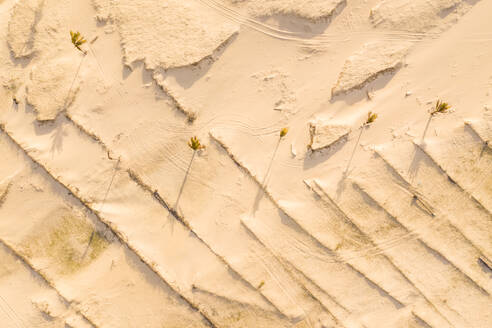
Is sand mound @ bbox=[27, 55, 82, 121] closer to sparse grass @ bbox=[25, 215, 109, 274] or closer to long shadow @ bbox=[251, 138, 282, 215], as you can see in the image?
sparse grass @ bbox=[25, 215, 109, 274]

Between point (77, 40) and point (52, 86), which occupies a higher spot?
point (77, 40)

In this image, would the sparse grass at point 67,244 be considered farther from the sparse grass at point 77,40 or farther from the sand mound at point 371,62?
the sand mound at point 371,62

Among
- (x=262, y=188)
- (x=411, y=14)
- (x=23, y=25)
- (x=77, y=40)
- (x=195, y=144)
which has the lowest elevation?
(x=195, y=144)

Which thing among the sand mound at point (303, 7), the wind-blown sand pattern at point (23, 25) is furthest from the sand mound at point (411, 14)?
the wind-blown sand pattern at point (23, 25)

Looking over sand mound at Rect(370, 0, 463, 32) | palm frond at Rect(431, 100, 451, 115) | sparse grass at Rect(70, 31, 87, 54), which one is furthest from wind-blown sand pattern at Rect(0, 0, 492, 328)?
sparse grass at Rect(70, 31, 87, 54)

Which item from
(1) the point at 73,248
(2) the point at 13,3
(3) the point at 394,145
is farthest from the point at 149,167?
(3) the point at 394,145

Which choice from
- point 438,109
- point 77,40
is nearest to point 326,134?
point 438,109

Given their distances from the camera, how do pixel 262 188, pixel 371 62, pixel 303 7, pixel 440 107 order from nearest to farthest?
pixel 440 107 < pixel 303 7 < pixel 371 62 < pixel 262 188

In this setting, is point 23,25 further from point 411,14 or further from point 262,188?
point 411,14
